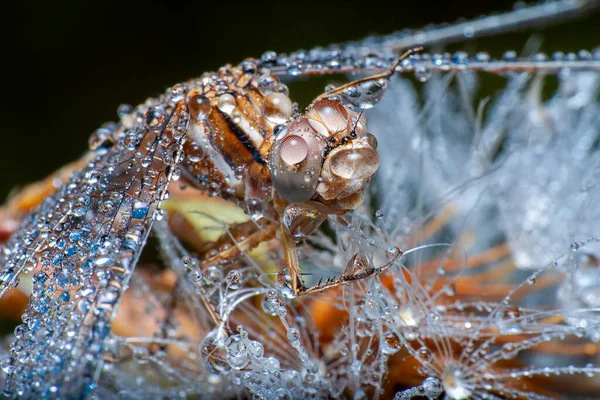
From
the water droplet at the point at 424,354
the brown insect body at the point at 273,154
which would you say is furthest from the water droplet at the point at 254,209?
the water droplet at the point at 424,354

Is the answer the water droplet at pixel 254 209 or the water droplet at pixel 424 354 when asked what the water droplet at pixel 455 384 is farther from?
the water droplet at pixel 254 209

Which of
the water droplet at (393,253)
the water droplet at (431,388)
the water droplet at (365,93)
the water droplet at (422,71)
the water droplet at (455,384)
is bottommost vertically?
the water droplet at (431,388)

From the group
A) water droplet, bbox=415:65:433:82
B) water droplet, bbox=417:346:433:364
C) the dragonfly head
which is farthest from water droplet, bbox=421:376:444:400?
water droplet, bbox=415:65:433:82

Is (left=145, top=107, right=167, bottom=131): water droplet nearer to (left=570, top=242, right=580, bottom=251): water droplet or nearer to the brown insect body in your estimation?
the brown insect body

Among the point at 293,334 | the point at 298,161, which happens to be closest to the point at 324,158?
the point at 298,161

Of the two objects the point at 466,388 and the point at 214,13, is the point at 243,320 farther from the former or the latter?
the point at 214,13

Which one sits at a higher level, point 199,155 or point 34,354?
point 199,155

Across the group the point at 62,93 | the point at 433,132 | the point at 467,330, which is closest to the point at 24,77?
the point at 62,93

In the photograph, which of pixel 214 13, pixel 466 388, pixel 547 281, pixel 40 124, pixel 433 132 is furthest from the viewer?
pixel 214 13
